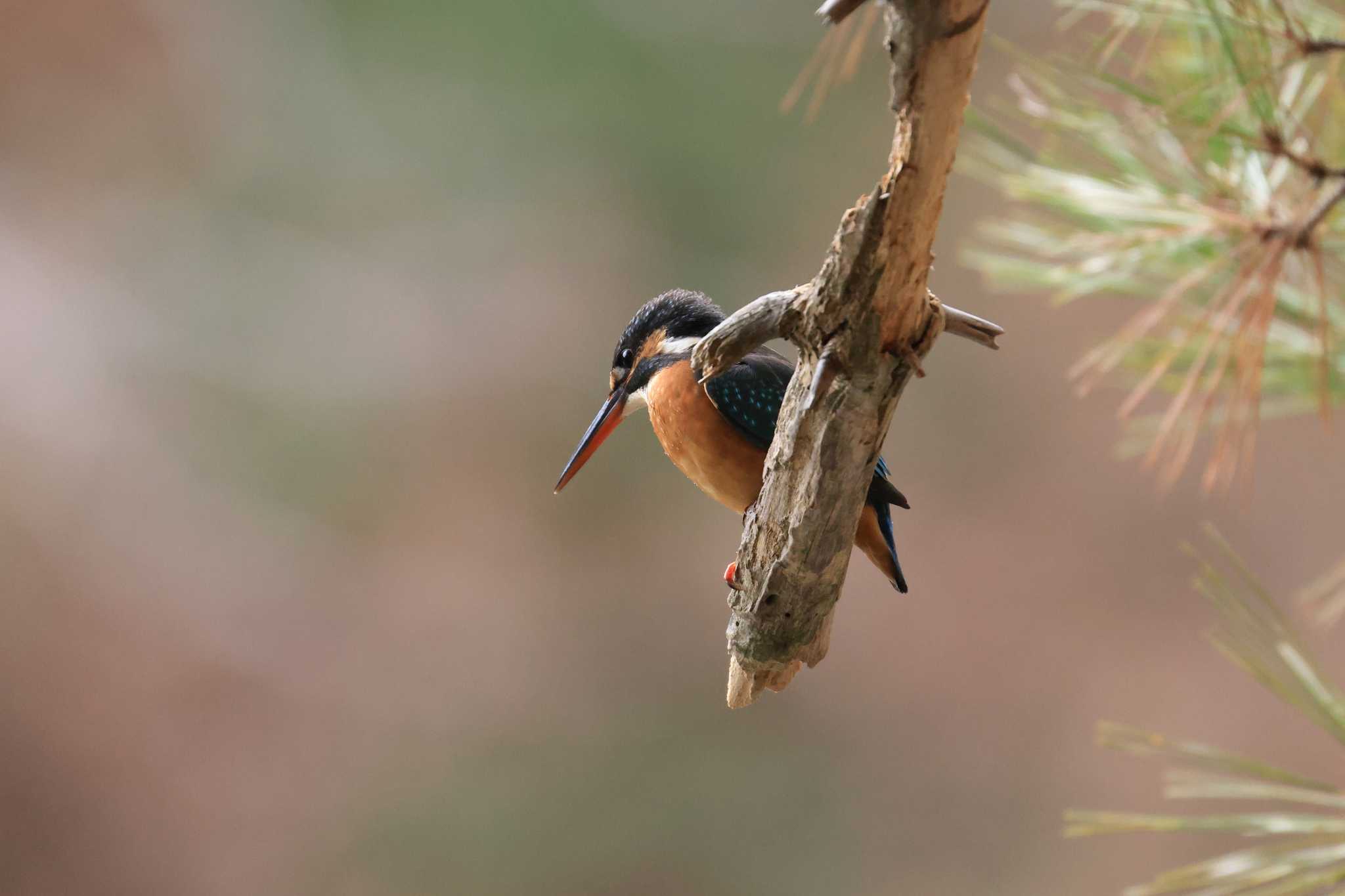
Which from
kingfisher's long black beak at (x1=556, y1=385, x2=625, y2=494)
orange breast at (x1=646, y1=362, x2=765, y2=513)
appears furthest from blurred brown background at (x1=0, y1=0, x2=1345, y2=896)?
orange breast at (x1=646, y1=362, x2=765, y2=513)

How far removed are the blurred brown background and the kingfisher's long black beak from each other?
5.39 ft

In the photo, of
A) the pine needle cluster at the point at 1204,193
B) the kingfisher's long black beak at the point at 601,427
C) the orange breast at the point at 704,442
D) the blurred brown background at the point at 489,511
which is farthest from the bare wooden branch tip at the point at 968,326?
the blurred brown background at the point at 489,511

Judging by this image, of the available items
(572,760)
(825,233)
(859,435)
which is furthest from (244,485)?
(859,435)

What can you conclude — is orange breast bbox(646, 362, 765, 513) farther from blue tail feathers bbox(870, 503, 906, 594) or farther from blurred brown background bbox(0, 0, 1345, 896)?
blurred brown background bbox(0, 0, 1345, 896)

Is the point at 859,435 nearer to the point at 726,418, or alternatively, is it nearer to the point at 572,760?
the point at 726,418

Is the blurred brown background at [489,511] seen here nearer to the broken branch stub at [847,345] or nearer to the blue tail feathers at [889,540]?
the blue tail feathers at [889,540]

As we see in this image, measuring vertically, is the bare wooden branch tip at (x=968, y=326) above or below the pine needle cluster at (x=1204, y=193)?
above

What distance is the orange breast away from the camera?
3.58ft

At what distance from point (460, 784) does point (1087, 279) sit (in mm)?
2178

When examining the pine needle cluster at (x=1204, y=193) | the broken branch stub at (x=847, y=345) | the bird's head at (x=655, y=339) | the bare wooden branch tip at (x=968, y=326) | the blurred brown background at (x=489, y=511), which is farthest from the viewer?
the blurred brown background at (x=489, y=511)

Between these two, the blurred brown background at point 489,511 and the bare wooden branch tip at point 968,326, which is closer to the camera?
the bare wooden branch tip at point 968,326

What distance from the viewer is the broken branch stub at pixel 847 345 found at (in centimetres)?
59

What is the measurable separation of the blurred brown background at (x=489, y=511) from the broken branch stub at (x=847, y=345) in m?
2.08

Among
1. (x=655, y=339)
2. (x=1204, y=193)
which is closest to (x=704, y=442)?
(x=655, y=339)
